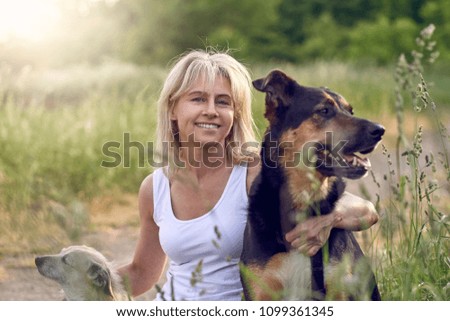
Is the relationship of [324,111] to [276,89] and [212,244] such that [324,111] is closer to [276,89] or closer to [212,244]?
[276,89]

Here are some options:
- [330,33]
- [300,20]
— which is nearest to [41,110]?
[330,33]

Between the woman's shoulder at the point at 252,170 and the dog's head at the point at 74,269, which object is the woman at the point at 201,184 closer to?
the woman's shoulder at the point at 252,170

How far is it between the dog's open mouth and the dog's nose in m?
0.09

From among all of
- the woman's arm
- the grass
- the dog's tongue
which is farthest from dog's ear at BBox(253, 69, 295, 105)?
the woman's arm

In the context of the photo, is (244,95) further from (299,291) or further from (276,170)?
(299,291)

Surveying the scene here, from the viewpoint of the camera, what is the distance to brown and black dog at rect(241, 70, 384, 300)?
3.14 m

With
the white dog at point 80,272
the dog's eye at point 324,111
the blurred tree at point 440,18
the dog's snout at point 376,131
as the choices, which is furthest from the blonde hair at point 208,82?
the blurred tree at point 440,18

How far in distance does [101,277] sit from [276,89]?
53.3 inches

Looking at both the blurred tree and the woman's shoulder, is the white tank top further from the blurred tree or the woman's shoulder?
the blurred tree

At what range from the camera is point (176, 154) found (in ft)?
13.3
